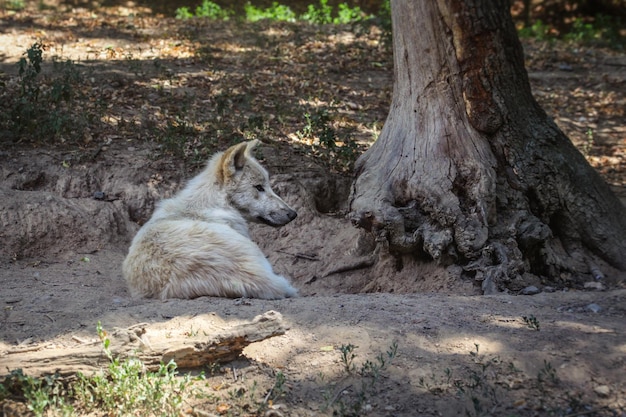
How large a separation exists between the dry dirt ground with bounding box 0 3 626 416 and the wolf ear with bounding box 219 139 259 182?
1.24 meters

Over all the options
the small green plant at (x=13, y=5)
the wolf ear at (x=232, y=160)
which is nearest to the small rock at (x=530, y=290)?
the wolf ear at (x=232, y=160)

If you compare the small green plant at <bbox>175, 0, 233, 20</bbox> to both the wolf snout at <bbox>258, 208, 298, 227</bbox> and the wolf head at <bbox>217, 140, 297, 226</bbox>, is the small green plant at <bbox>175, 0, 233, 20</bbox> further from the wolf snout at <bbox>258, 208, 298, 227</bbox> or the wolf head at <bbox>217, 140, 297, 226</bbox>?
the wolf snout at <bbox>258, 208, 298, 227</bbox>

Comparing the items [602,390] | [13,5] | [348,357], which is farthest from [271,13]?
[602,390]

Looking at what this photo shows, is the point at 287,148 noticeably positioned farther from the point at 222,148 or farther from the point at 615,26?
the point at 615,26

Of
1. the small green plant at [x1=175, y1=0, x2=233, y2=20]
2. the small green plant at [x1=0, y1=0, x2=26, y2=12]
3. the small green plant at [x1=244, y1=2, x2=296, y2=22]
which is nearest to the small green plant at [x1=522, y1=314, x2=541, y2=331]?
the small green plant at [x1=244, y1=2, x2=296, y2=22]

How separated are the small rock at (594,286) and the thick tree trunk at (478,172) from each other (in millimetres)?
192

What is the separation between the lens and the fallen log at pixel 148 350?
12.7 feet

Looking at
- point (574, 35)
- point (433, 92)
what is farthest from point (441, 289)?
point (574, 35)

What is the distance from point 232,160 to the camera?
7.01 m

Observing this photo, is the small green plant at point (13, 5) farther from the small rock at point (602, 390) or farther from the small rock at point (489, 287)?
the small rock at point (602, 390)

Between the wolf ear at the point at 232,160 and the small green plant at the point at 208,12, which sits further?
the small green plant at the point at 208,12

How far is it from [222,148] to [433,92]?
3.49 metres

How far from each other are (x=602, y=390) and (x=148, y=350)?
105 inches

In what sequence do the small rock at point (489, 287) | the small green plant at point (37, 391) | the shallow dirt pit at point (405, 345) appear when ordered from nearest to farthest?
the small green plant at point (37, 391), the shallow dirt pit at point (405, 345), the small rock at point (489, 287)
